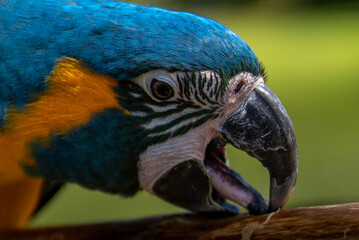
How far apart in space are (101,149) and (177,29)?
48 cm

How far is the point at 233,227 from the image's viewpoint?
61.0 inches

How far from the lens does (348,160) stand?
14.8 ft

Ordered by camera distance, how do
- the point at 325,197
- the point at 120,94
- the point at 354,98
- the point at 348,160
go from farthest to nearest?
1. the point at 354,98
2. the point at 348,160
3. the point at 325,197
4. the point at 120,94

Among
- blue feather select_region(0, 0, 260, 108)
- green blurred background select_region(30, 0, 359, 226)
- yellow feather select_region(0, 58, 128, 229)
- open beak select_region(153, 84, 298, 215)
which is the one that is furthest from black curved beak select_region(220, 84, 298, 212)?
green blurred background select_region(30, 0, 359, 226)

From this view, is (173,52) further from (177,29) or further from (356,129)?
(356,129)

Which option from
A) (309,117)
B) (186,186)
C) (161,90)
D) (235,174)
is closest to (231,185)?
(235,174)

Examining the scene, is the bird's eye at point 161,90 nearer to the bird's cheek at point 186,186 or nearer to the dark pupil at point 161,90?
the dark pupil at point 161,90

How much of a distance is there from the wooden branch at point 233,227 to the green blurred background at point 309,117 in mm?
811

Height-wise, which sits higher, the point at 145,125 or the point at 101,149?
the point at 145,125

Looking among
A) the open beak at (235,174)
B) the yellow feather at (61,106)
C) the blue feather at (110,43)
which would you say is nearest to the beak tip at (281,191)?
the open beak at (235,174)

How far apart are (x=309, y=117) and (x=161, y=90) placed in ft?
14.0

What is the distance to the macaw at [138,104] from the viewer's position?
1.46 metres

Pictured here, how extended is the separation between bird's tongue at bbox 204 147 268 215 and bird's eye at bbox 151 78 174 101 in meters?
0.24

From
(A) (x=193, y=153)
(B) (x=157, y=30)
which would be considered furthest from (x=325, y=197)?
(B) (x=157, y=30)
